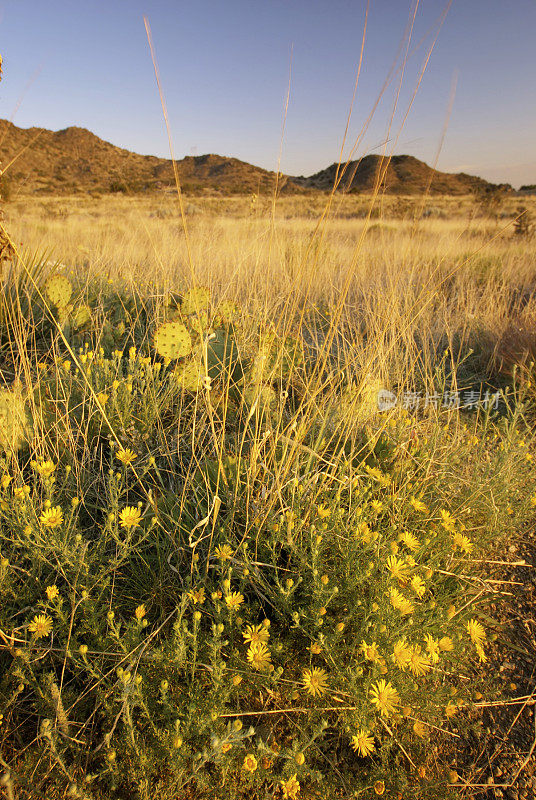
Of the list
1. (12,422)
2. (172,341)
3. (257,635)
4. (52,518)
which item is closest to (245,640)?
(257,635)

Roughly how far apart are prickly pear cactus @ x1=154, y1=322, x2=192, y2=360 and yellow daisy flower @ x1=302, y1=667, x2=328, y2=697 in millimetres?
1492

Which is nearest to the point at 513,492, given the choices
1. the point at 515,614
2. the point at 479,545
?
the point at 479,545

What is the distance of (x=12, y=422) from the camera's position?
1687mm

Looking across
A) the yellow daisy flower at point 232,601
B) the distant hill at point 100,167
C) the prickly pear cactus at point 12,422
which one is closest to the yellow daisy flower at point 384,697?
the yellow daisy flower at point 232,601

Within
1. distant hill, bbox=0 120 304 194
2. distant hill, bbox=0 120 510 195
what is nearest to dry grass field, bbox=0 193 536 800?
distant hill, bbox=0 120 510 195

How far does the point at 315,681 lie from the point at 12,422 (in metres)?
1.42

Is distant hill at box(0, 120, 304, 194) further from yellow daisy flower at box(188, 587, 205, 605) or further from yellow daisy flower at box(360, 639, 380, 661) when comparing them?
yellow daisy flower at box(360, 639, 380, 661)

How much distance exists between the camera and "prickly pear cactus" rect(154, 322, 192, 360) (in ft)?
6.93

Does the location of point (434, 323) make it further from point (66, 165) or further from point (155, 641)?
point (66, 165)

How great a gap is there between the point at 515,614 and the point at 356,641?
0.79m

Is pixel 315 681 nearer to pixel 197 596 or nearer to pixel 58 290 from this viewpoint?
pixel 197 596

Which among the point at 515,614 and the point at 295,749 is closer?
the point at 295,749

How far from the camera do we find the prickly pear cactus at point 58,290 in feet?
8.29

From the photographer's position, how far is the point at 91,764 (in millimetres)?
1032
